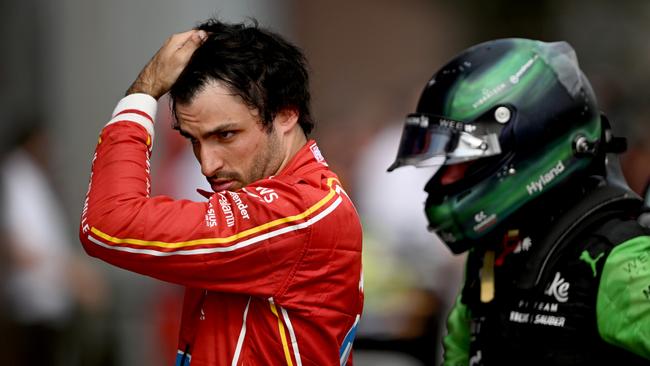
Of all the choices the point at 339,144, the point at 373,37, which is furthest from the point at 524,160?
the point at 373,37

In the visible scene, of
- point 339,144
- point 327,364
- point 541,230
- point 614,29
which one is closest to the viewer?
point 327,364

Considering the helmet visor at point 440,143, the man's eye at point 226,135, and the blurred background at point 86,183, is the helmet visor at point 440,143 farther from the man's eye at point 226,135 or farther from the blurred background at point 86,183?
the blurred background at point 86,183

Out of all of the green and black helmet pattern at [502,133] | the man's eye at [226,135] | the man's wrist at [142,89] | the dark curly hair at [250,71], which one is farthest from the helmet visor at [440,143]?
the man's wrist at [142,89]

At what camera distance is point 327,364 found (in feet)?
12.3

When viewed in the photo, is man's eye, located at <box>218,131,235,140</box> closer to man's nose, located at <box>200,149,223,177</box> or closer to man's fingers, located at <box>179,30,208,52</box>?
man's nose, located at <box>200,149,223,177</box>

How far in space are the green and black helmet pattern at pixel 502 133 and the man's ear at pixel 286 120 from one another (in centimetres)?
61

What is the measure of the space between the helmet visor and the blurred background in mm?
2591

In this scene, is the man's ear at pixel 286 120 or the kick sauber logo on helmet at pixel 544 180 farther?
the kick sauber logo on helmet at pixel 544 180

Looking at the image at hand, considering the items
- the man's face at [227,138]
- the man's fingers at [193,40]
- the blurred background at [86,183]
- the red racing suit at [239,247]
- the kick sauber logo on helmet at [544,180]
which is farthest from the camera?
the blurred background at [86,183]

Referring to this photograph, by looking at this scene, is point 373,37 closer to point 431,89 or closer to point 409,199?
point 409,199

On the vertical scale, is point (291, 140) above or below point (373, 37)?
above

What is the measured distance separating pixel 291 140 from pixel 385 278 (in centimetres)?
458

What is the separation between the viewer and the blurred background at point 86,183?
825 cm

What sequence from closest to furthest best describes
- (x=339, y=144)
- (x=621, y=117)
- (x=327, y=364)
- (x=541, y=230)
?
(x=327, y=364)
(x=541, y=230)
(x=621, y=117)
(x=339, y=144)
